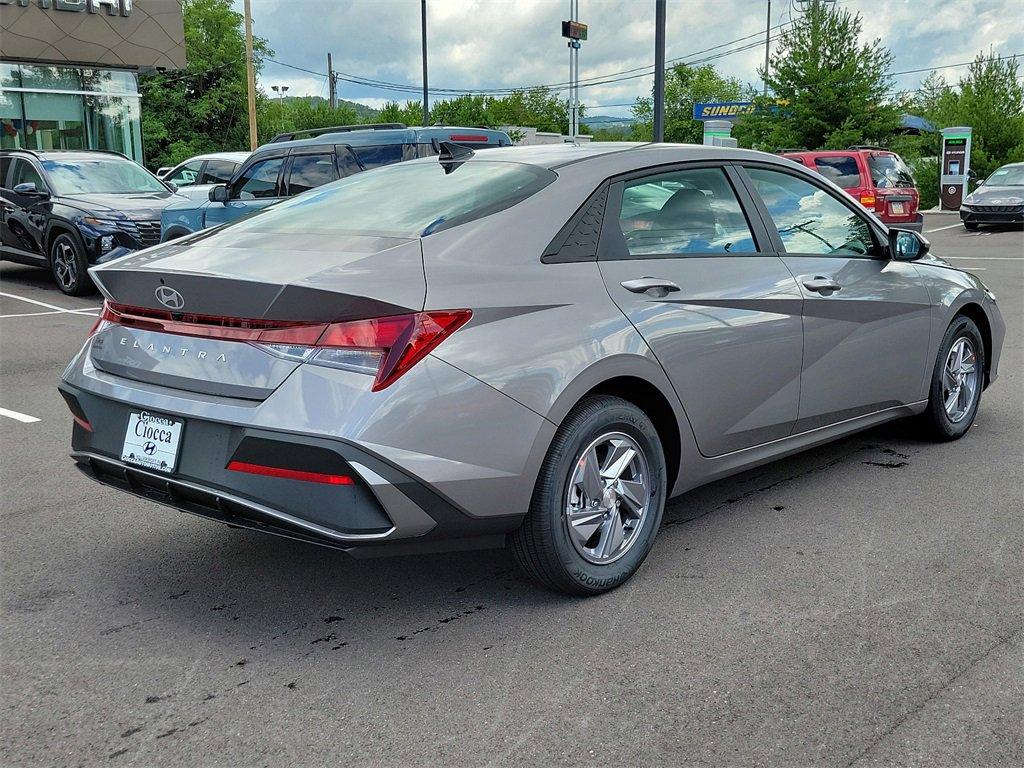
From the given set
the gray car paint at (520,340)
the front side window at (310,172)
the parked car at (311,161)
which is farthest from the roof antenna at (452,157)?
the front side window at (310,172)

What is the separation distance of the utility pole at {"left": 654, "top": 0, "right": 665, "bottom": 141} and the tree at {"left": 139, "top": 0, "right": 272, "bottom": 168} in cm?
3525

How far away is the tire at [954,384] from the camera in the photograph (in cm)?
558

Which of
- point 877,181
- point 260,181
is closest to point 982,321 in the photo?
point 260,181

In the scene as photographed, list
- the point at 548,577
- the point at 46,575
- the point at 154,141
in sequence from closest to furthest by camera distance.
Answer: the point at 548,577, the point at 46,575, the point at 154,141

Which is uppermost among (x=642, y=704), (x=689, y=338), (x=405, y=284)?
(x=405, y=284)

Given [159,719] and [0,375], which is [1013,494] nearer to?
[159,719]

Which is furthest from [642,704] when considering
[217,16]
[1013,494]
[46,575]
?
[217,16]

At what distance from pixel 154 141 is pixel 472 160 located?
4805 centimetres

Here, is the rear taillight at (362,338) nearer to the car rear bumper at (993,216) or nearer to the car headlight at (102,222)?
the car headlight at (102,222)

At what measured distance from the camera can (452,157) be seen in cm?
439

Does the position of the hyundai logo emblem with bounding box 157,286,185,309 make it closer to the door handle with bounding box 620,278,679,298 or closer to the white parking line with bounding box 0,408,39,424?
the door handle with bounding box 620,278,679,298

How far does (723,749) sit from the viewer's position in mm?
2703

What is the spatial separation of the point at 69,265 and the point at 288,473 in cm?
1108

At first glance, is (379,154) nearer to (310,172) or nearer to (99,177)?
(310,172)
